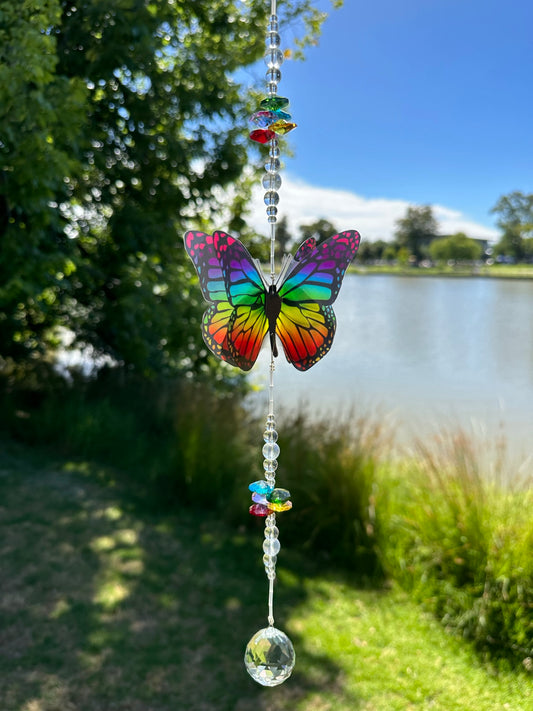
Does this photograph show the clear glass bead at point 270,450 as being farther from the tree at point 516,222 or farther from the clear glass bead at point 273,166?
the tree at point 516,222

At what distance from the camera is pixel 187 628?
396 centimetres

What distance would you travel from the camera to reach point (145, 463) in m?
6.55

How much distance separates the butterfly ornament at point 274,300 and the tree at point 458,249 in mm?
45382

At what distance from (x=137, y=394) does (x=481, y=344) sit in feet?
46.8

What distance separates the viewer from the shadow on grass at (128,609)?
Answer: 11.0 ft

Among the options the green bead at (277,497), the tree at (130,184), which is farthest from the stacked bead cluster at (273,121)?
the tree at (130,184)

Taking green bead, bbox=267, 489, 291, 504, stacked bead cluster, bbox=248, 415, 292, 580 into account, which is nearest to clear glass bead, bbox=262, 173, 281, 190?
stacked bead cluster, bbox=248, 415, 292, 580

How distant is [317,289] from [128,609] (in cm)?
377

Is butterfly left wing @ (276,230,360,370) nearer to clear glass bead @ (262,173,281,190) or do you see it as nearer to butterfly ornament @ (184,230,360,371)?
butterfly ornament @ (184,230,360,371)

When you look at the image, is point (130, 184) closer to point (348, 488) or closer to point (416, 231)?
point (348, 488)

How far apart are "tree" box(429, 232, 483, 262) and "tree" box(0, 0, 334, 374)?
38.9 metres

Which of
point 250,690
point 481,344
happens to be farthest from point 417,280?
point 250,690

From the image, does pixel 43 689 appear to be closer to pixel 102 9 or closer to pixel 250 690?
pixel 250 690

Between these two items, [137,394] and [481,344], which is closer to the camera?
[137,394]
